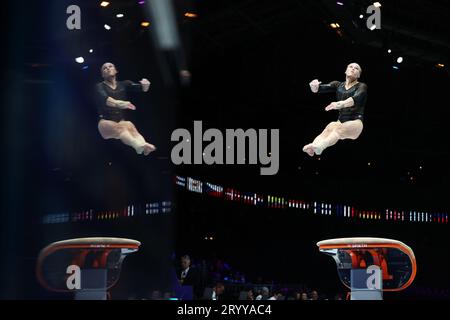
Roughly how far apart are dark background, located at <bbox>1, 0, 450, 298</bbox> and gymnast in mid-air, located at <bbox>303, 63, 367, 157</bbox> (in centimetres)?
9

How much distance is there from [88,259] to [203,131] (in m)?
1.59

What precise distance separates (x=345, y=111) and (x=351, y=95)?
0.54 ft

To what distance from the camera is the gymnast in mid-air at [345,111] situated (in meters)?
7.04

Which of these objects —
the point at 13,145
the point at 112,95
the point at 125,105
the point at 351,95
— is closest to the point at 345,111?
the point at 351,95

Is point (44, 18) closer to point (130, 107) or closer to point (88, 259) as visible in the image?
point (130, 107)

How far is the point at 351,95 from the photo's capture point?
7.04 m

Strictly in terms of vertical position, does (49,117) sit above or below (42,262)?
above

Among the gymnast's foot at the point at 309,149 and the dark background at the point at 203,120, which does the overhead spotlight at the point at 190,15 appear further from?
the gymnast's foot at the point at 309,149

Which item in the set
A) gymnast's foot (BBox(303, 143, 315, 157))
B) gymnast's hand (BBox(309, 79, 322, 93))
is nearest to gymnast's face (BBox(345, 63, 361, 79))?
gymnast's hand (BBox(309, 79, 322, 93))

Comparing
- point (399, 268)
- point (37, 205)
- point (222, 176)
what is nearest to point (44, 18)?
point (37, 205)

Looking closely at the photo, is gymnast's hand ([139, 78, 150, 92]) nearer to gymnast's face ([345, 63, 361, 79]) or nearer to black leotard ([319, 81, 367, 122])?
black leotard ([319, 81, 367, 122])

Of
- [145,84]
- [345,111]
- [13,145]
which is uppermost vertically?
[145,84]

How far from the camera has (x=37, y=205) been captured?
264 inches

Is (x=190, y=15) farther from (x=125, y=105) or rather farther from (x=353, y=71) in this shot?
(x=353, y=71)
